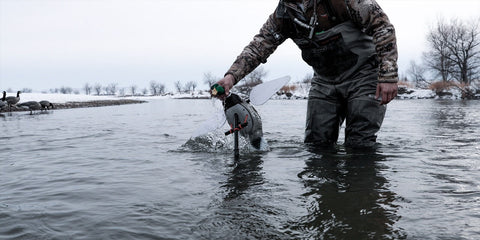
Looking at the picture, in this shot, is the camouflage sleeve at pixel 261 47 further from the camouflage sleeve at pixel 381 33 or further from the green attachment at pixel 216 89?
the camouflage sleeve at pixel 381 33

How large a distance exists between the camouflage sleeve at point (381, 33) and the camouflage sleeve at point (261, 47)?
0.95 m

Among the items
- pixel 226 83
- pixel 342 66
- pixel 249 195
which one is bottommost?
pixel 249 195

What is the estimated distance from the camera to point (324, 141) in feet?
15.5

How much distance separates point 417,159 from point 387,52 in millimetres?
1265

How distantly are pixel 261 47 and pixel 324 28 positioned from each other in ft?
2.69

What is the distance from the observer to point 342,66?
13.7 feet

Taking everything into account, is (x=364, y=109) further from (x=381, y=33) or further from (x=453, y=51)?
(x=453, y=51)

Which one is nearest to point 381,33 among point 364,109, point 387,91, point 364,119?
point 387,91

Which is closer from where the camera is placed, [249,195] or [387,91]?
[249,195]

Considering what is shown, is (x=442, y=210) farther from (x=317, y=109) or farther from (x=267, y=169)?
(x=317, y=109)

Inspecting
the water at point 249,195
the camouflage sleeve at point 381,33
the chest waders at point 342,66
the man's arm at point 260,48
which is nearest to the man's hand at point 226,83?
the man's arm at point 260,48

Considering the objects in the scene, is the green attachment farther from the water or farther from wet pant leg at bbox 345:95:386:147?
wet pant leg at bbox 345:95:386:147

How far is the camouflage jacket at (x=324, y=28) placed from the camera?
11.9ft

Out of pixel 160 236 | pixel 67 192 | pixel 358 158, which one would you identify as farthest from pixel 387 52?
pixel 67 192
